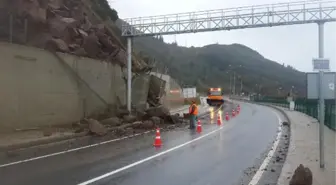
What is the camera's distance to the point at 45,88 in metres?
19.4

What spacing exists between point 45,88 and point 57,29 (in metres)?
8.79

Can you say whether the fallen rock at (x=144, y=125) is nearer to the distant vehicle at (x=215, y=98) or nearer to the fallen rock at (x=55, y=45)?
the fallen rock at (x=55, y=45)

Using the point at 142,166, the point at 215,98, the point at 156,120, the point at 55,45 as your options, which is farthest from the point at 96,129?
the point at 215,98

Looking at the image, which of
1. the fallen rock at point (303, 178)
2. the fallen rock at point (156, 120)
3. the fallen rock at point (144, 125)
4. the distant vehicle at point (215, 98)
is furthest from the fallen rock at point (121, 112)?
the distant vehicle at point (215, 98)

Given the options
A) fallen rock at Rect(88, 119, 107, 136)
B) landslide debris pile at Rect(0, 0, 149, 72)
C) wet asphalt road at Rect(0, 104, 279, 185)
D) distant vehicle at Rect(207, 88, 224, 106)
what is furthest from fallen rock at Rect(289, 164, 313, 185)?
distant vehicle at Rect(207, 88, 224, 106)

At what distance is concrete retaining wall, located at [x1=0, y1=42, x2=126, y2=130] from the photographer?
16.8m

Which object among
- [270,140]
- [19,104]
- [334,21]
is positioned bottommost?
[270,140]

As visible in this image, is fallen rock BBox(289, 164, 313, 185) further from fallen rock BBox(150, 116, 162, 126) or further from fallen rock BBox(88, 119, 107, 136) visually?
fallen rock BBox(150, 116, 162, 126)

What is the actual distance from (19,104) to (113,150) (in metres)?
5.85

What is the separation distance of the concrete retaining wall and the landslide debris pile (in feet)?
7.24

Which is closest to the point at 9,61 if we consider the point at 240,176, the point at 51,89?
the point at 51,89

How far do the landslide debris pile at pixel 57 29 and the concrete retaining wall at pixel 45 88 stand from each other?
2.21 m

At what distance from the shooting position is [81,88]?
74.8ft

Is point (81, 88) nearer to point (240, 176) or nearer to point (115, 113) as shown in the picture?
point (115, 113)
